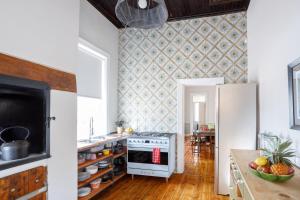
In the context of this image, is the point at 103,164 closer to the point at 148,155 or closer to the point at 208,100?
the point at 148,155

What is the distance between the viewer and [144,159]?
3.79 m

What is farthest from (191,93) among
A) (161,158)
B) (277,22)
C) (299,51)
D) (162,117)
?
(299,51)

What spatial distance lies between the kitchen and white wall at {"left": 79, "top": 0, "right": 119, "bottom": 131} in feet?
0.08

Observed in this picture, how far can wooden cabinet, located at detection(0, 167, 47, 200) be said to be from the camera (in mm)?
1625

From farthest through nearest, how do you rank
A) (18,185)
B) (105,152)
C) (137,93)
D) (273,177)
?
(137,93) → (105,152) → (18,185) → (273,177)

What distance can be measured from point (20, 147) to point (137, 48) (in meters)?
3.35

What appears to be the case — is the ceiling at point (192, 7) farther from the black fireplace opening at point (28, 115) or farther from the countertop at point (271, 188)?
the countertop at point (271, 188)

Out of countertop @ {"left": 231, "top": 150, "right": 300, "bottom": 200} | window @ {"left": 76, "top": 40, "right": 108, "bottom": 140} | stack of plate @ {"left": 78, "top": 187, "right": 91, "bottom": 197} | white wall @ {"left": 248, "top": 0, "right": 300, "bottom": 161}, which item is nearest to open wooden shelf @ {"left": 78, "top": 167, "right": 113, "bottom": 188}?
stack of plate @ {"left": 78, "top": 187, "right": 91, "bottom": 197}

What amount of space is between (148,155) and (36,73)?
8.22 ft

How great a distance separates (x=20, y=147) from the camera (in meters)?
1.79

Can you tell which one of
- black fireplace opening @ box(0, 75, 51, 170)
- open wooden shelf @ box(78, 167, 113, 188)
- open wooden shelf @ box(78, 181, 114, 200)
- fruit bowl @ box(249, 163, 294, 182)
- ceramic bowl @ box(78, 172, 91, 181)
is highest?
black fireplace opening @ box(0, 75, 51, 170)

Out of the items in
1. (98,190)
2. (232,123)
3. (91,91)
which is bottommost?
(98,190)

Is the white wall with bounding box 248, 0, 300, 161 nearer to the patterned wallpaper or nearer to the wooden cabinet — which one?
the patterned wallpaper

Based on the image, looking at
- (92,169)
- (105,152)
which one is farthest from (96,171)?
(105,152)
